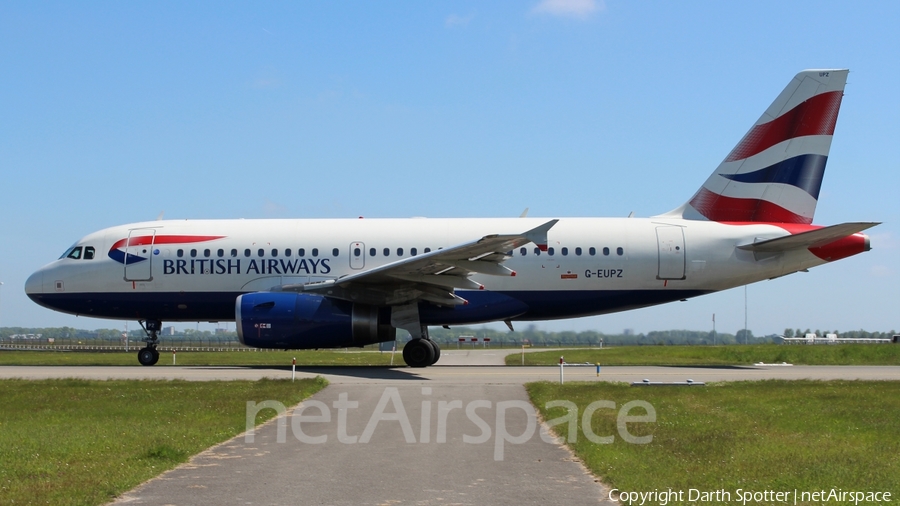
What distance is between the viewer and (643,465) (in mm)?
8648

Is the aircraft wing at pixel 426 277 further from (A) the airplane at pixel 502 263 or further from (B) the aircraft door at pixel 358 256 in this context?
(B) the aircraft door at pixel 358 256

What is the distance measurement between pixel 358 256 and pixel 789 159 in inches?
512

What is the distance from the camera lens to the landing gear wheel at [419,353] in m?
23.6

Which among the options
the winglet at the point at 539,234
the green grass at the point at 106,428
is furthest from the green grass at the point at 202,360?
the green grass at the point at 106,428

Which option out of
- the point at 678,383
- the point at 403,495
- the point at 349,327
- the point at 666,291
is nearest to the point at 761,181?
the point at 666,291

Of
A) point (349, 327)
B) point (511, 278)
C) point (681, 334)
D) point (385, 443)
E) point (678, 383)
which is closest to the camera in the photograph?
point (385, 443)

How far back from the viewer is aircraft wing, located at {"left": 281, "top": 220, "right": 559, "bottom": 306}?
20.9 meters

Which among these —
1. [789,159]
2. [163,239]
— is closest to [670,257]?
[789,159]

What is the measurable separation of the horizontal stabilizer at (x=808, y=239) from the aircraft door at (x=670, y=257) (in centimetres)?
177

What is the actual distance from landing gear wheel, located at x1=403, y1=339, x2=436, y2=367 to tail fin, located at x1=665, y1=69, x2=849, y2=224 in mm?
8998

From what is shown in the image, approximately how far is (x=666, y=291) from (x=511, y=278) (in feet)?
14.7

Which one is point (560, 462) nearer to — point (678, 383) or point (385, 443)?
point (385, 443)

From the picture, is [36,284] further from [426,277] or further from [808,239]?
[808,239]

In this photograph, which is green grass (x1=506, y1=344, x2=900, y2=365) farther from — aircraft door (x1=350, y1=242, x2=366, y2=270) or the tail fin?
aircraft door (x1=350, y1=242, x2=366, y2=270)
